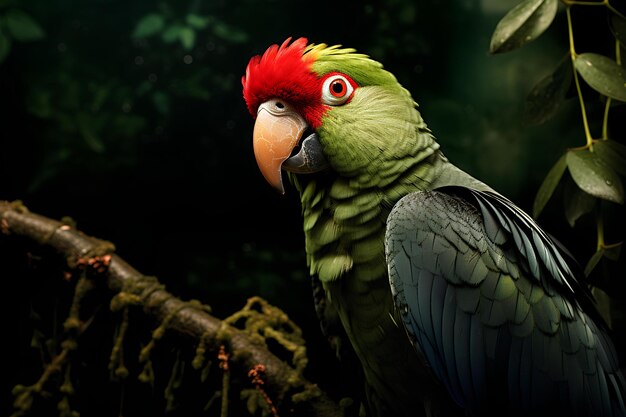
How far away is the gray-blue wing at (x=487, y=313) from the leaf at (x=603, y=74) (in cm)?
36

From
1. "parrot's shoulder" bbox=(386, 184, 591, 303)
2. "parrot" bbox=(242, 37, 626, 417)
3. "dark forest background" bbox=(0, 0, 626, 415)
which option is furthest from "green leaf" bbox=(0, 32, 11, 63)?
"parrot's shoulder" bbox=(386, 184, 591, 303)

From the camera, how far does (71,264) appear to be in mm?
1395

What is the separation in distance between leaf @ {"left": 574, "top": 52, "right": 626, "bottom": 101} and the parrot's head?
37cm

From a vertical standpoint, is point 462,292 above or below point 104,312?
below

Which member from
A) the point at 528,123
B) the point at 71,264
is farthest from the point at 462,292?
the point at 71,264

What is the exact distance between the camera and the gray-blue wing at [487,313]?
1012mm

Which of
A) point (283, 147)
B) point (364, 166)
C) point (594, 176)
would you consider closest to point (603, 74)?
point (594, 176)

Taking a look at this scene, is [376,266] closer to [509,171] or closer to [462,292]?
[462,292]

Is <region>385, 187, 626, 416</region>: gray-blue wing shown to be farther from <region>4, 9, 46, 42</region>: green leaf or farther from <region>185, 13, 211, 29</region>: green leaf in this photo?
<region>4, 9, 46, 42</region>: green leaf

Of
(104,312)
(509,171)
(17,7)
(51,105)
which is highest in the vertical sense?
(17,7)

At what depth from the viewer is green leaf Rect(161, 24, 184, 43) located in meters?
1.77

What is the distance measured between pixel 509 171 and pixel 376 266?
29.9 inches

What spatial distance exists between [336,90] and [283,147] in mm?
142

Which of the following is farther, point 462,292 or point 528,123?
point 528,123
